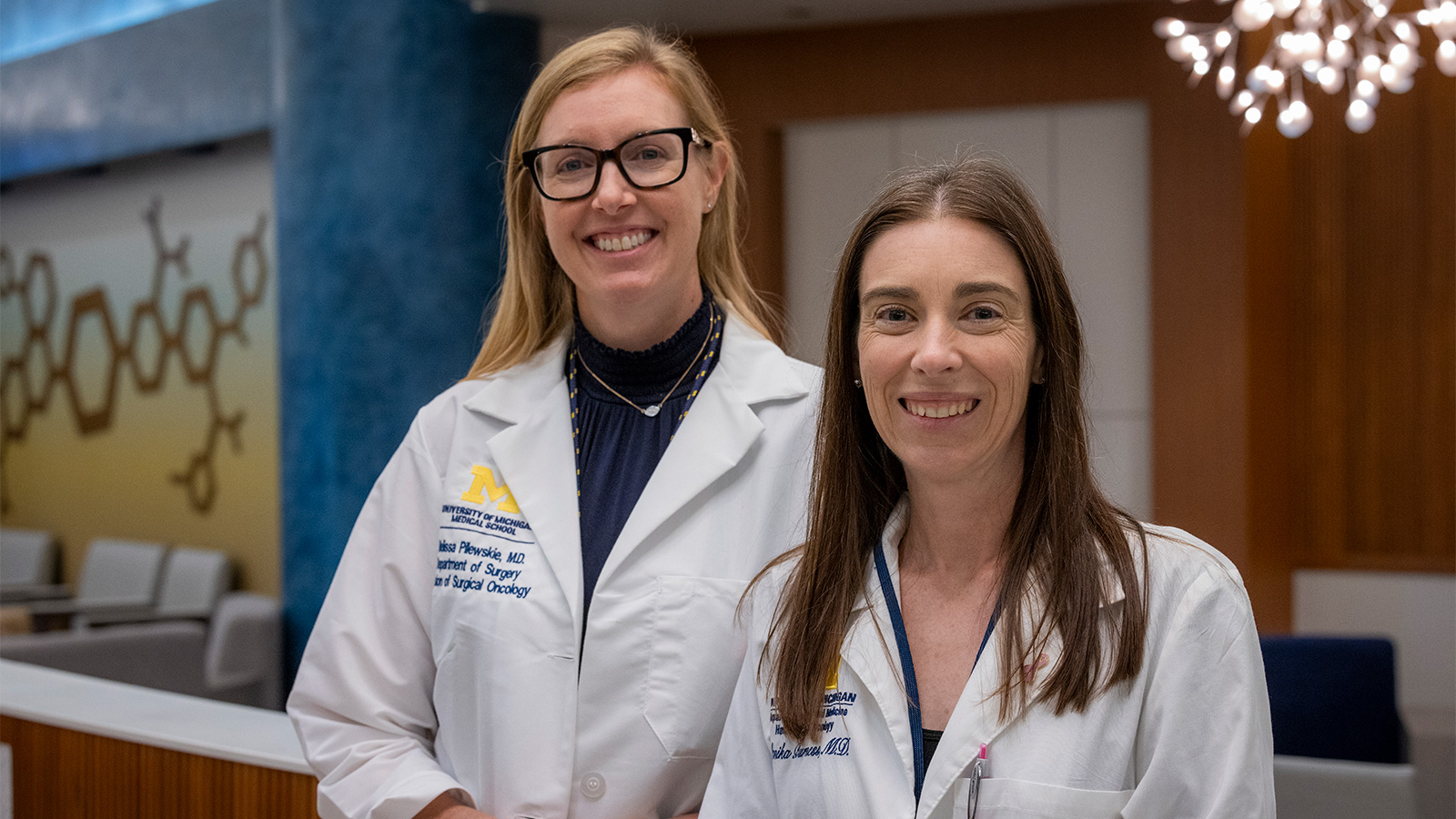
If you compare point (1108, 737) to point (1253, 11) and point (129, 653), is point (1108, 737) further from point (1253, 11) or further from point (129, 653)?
point (129, 653)

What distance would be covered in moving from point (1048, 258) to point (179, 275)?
7429mm

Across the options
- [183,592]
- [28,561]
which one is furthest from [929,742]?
[28,561]

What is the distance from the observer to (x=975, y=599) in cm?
150

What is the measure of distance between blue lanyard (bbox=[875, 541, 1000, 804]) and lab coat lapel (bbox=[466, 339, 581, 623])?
0.47 m

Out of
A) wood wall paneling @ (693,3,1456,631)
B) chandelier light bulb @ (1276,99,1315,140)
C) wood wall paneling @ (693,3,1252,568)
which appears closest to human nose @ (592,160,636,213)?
chandelier light bulb @ (1276,99,1315,140)

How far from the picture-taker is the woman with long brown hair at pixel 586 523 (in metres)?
1.74

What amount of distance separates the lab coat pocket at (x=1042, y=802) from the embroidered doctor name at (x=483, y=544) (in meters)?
0.72

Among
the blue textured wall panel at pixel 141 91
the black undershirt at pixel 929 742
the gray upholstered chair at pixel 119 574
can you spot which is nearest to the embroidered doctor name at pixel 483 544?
the black undershirt at pixel 929 742

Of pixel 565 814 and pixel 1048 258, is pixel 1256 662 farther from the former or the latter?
pixel 565 814

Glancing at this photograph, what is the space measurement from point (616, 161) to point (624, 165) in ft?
0.08

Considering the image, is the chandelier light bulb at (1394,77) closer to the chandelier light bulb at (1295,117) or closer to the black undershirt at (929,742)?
the chandelier light bulb at (1295,117)

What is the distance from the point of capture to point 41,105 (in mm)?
8234

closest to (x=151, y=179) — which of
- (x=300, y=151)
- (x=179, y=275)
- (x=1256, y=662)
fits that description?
(x=179, y=275)

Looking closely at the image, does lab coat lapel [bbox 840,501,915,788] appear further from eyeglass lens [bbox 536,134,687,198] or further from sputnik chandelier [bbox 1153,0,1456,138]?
sputnik chandelier [bbox 1153,0,1456,138]
